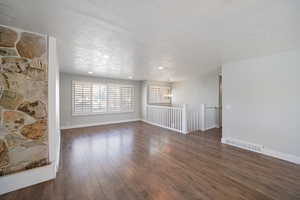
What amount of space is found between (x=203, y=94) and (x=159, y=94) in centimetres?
254

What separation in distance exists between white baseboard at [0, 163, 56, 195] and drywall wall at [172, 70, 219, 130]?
187 inches

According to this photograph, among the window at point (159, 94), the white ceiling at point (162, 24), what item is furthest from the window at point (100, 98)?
the white ceiling at point (162, 24)

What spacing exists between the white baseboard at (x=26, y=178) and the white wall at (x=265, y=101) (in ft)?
14.3

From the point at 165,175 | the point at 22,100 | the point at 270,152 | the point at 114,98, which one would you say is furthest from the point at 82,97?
the point at 270,152

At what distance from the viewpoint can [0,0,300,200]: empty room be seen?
159 cm

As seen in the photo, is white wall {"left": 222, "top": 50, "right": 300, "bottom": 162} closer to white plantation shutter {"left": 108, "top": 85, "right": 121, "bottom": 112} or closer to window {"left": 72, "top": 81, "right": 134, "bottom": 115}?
window {"left": 72, "top": 81, "right": 134, "bottom": 115}

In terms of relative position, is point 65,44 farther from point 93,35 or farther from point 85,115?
point 85,115

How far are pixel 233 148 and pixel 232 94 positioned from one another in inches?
59.3

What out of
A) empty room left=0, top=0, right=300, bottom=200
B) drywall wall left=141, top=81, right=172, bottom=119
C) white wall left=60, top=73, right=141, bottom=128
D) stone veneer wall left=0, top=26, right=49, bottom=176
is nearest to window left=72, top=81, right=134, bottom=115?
white wall left=60, top=73, right=141, bottom=128

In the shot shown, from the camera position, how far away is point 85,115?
18.8 feet

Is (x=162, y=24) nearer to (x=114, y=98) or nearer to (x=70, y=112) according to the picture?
(x=114, y=98)

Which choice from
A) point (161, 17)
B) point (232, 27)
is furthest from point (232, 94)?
point (161, 17)

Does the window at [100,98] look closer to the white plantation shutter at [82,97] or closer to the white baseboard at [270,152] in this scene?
the white plantation shutter at [82,97]

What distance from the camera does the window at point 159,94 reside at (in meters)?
7.14
